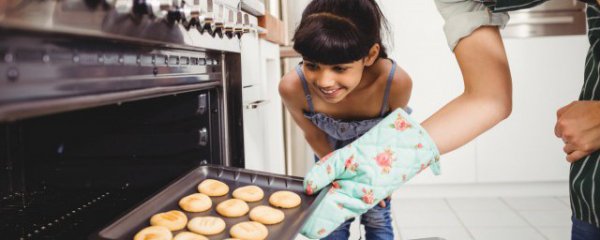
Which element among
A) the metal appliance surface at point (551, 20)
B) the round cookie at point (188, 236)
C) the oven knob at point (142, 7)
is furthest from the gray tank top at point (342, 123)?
the metal appliance surface at point (551, 20)

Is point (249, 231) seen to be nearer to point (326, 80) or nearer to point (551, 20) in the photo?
point (326, 80)

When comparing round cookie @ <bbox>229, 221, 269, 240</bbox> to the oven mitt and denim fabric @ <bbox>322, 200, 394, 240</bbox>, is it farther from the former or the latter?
denim fabric @ <bbox>322, 200, 394, 240</bbox>

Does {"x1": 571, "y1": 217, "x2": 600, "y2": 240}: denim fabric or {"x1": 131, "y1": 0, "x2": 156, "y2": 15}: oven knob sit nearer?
{"x1": 131, "y1": 0, "x2": 156, "y2": 15}: oven knob

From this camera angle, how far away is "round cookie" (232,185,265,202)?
0.90 m

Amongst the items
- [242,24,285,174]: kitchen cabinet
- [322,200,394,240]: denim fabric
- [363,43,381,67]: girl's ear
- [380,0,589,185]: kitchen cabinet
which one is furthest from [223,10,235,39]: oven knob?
[380,0,589,185]: kitchen cabinet

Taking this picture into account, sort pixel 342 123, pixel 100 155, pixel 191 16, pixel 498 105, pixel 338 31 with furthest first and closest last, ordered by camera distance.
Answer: pixel 342 123 → pixel 338 31 → pixel 100 155 → pixel 498 105 → pixel 191 16

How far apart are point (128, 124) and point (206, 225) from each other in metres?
0.31

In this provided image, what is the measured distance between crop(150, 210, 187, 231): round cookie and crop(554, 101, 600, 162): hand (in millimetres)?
636

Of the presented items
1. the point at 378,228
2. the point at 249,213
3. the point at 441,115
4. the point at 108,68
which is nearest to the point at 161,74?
the point at 108,68

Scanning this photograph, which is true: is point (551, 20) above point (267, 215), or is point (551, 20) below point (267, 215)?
above

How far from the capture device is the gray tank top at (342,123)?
1521mm

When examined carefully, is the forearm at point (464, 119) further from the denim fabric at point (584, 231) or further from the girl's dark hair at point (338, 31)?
the girl's dark hair at point (338, 31)

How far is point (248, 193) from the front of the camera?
909 mm

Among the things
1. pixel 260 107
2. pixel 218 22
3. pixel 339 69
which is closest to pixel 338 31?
pixel 339 69
